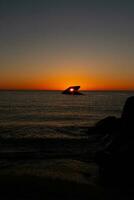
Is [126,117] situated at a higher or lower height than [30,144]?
higher

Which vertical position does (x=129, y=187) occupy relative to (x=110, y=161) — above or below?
below

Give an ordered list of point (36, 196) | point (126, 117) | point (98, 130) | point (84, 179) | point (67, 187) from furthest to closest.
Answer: point (98, 130) → point (126, 117) → point (84, 179) → point (67, 187) → point (36, 196)

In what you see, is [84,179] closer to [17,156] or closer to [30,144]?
[17,156]

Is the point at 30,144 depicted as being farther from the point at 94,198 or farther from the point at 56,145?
the point at 94,198

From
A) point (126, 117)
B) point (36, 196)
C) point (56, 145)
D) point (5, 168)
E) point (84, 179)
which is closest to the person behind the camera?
point (36, 196)

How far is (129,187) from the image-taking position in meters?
9.18

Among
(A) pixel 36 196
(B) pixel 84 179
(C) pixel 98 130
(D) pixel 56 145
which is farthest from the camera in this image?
(C) pixel 98 130

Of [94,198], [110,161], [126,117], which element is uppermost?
[126,117]

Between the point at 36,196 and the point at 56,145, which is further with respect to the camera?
the point at 56,145

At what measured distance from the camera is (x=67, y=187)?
351 inches

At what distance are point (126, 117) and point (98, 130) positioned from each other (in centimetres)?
1302

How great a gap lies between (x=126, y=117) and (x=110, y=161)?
5.24 metres

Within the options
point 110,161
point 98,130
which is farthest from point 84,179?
point 98,130

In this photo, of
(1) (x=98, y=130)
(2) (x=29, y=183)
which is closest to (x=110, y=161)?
(2) (x=29, y=183)
